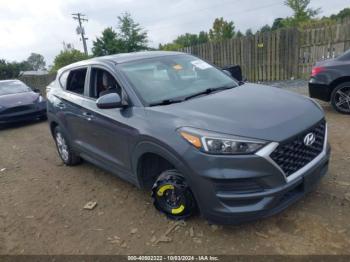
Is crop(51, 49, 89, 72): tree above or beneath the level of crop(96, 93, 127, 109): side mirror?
beneath

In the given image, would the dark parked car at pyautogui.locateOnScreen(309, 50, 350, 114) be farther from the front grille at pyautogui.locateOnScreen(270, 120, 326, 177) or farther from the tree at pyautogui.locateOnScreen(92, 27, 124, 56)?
the tree at pyautogui.locateOnScreen(92, 27, 124, 56)

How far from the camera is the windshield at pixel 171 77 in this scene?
11.8ft

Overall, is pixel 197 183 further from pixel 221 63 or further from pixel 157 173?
pixel 221 63

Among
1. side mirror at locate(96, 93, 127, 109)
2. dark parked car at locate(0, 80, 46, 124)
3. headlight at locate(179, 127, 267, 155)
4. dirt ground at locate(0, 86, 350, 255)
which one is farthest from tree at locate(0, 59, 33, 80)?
headlight at locate(179, 127, 267, 155)

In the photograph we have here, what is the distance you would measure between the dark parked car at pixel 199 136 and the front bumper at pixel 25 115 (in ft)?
19.4

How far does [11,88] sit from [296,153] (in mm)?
10332

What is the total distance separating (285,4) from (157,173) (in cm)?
3180

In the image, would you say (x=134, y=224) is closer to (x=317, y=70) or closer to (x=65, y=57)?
(x=317, y=70)

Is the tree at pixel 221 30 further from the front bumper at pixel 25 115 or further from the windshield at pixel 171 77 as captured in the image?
the windshield at pixel 171 77

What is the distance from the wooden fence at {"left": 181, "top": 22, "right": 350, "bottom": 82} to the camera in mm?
11211

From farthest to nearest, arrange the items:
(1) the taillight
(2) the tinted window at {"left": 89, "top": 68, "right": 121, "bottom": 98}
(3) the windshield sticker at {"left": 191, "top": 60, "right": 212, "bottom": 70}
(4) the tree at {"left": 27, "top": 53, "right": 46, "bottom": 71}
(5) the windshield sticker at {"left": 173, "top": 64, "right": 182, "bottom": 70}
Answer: (4) the tree at {"left": 27, "top": 53, "right": 46, "bottom": 71} → (1) the taillight → (3) the windshield sticker at {"left": 191, "top": 60, "right": 212, "bottom": 70} → (5) the windshield sticker at {"left": 173, "top": 64, "right": 182, "bottom": 70} → (2) the tinted window at {"left": 89, "top": 68, "right": 121, "bottom": 98}

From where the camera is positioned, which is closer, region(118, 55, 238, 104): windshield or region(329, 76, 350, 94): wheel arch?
region(118, 55, 238, 104): windshield

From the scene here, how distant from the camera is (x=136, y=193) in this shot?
168 inches

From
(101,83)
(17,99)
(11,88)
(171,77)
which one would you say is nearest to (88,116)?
(101,83)
